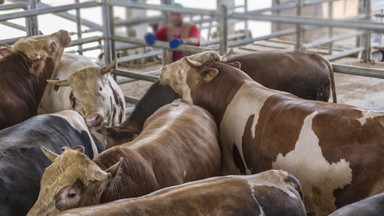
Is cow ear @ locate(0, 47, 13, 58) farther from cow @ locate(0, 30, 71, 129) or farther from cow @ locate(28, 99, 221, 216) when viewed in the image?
cow @ locate(28, 99, 221, 216)

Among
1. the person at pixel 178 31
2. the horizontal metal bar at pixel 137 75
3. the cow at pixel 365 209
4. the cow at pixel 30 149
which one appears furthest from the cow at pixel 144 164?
the person at pixel 178 31

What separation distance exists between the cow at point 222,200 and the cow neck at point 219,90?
1278 millimetres

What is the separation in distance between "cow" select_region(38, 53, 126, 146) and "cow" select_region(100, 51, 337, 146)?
0.20 meters

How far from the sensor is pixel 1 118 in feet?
15.9

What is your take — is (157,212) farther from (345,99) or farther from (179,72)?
(345,99)

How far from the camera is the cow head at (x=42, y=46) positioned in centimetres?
520

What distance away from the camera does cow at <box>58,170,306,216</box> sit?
2.81m

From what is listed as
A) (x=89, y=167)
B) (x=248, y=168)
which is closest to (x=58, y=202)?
(x=89, y=167)

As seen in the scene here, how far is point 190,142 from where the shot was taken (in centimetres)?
396

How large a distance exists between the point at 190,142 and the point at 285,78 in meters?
1.43

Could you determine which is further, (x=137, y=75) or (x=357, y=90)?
(x=357, y=90)

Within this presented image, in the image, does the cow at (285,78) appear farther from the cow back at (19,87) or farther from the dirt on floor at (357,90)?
the dirt on floor at (357,90)

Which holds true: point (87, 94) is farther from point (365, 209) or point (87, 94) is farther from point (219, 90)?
point (365, 209)

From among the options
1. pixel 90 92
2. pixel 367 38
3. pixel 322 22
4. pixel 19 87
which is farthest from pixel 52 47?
pixel 367 38
